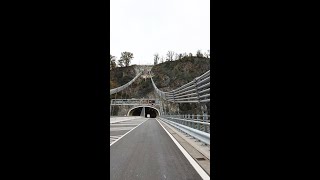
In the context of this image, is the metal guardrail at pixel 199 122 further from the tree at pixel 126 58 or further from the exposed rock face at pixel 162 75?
the tree at pixel 126 58

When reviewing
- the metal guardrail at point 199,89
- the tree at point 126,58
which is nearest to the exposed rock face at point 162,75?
the tree at point 126,58

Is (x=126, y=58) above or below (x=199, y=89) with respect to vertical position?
above

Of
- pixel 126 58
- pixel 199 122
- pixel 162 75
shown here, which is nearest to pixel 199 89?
pixel 199 122

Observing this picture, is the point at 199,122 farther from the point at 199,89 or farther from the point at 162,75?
the point at 162,75

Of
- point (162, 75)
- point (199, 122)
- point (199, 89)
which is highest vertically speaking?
point (162, 75)

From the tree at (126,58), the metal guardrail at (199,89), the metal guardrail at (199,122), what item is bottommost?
the metal guardrail at (199,122)

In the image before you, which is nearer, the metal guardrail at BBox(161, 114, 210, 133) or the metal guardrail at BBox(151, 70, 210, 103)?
the metal guardrail at BBox(161, 114, 210, 133)

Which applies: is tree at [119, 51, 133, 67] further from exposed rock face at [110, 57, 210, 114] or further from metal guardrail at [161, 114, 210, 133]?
metal guardrail at [161, 114, 210, 133]

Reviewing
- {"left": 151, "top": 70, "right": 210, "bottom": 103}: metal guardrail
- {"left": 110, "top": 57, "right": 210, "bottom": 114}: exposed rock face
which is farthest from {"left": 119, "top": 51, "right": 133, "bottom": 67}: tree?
{"left": 151, "top": 70, "right": 210, "bottom": 103}: metal guardrail
